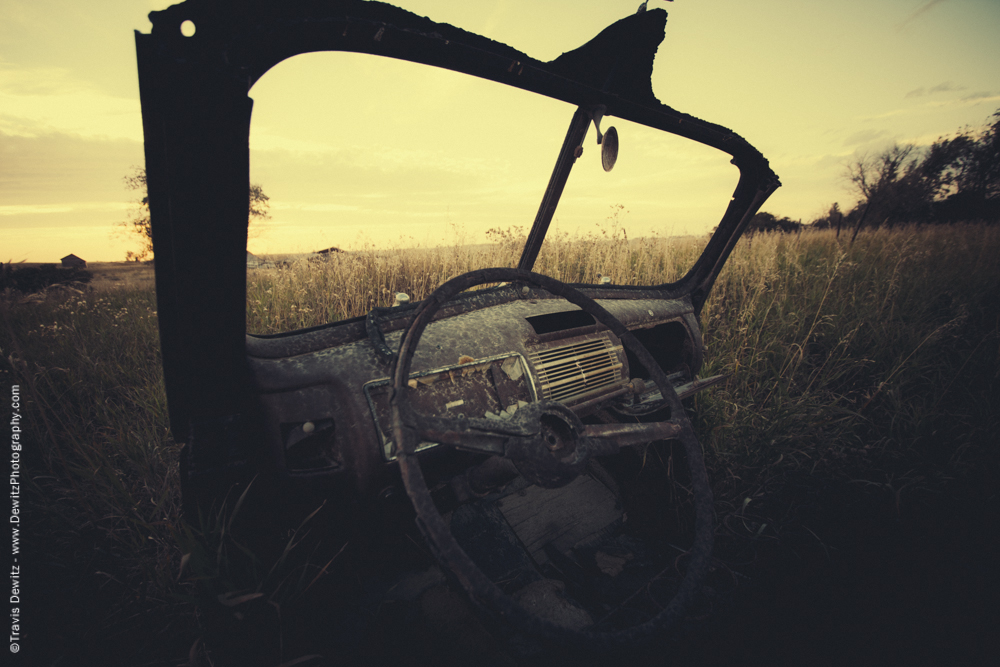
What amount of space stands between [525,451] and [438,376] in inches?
17.1

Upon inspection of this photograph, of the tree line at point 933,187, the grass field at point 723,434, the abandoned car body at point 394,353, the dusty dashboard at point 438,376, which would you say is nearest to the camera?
the abandoned car body at point 394,353

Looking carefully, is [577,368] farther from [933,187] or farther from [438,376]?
[933,187]

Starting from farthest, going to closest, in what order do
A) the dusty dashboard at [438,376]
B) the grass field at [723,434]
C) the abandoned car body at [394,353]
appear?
the grass field at [723,434] < the dusty dashboard at [438,376] < the abandoned car body at [394,353]

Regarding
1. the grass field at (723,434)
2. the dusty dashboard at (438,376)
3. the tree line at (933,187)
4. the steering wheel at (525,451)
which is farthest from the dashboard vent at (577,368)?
the tree line at (933,187)

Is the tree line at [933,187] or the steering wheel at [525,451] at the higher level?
the tree line at [933,187]

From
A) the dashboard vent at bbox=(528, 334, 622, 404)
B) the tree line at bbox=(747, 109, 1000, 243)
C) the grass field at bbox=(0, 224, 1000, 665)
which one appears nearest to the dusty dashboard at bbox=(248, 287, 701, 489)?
the dashboard vent at bbox=(528, 334, 622, 404)

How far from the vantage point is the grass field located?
1.36 metres

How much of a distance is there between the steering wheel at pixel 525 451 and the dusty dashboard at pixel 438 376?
96 millimetres

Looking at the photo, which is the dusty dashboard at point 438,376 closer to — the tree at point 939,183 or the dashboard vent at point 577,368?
the dashboard vent at point 577,368

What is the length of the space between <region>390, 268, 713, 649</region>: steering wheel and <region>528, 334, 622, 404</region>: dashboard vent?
0.33 m

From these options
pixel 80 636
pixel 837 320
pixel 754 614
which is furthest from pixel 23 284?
pixel 837 320

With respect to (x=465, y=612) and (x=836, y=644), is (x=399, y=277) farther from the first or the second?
(x=836, y=644)

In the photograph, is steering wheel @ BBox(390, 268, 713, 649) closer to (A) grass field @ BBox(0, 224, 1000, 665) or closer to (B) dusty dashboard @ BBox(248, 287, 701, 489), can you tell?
(B) dusty dashboard @ BBox(248, 287, 701, 489)

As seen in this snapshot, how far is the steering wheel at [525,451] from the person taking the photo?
0.82 metres
